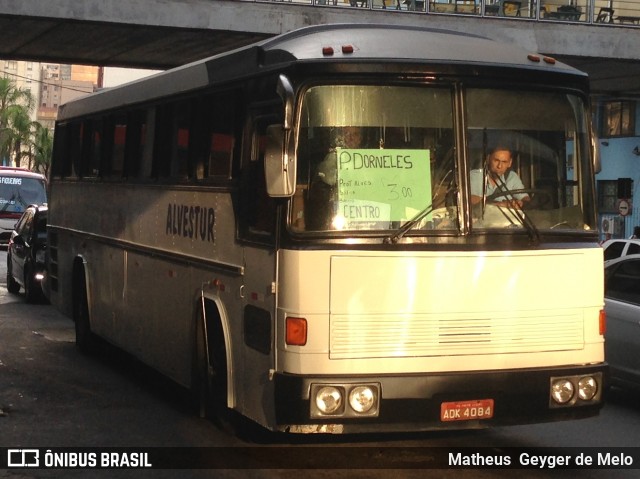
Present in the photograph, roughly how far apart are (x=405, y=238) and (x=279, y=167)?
90 cm

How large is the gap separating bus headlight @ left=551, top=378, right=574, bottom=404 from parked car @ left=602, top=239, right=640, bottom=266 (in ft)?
47.7

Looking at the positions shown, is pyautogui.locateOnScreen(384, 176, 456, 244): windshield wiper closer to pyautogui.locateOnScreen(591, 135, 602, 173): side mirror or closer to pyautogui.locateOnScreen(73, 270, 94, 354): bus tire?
pyautogui.locateOnScreen(591, 135, 602, 173): side mirror

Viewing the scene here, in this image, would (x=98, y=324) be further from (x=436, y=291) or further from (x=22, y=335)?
(x=436, y=291)

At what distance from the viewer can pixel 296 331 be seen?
711cm

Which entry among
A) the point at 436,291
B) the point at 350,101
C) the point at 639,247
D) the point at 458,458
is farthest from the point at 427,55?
the point at 639,247

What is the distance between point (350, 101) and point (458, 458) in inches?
106

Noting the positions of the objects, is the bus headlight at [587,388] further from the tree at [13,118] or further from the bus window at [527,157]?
the tree at [13,118]

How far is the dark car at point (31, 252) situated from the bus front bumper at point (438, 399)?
41.7ft

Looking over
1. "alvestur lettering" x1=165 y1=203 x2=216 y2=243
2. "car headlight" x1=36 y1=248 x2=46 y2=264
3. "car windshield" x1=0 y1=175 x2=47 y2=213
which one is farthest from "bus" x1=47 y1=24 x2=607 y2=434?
"car windshield" x1=0 y1=175 x2=47 y2=213

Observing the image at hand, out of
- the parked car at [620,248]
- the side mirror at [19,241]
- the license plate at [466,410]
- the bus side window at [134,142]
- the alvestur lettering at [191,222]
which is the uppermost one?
the bus side window at [134,142]

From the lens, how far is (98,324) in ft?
41.7

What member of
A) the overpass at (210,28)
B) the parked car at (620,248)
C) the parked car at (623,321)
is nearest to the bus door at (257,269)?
the parked car at (623,321)

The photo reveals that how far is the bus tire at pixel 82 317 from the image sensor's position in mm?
13383

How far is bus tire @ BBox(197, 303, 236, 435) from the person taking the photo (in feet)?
28.1
